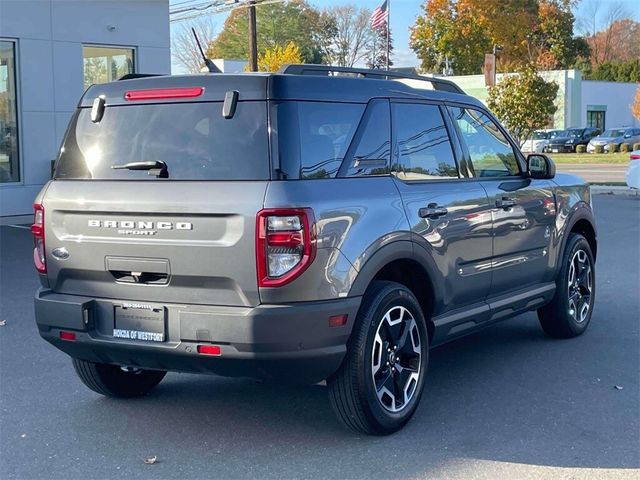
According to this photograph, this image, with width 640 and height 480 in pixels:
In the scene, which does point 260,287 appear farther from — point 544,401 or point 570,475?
point 544,401

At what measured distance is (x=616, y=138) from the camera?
49.5 meters

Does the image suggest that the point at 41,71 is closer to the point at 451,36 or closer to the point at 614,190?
the point at 614,190

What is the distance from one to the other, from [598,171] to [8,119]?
23236 millimetres

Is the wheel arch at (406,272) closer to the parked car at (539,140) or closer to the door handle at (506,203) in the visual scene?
the door handle at (506,203)

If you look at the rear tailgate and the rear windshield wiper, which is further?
the rear windshield wiper

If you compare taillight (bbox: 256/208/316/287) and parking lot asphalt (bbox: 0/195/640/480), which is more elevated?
taillight (bbox: 256/208/316/287)

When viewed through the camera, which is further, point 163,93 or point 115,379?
point 115,379

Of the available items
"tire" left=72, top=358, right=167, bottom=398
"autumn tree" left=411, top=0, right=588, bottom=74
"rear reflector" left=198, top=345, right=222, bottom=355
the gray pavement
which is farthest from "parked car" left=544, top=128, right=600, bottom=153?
"rear reflector" left=198, top=345, right=222, bottom=355

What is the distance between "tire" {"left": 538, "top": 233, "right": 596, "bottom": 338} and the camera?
7250 millimetres

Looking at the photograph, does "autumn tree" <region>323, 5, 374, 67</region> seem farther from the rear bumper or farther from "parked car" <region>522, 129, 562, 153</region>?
the rear bumper

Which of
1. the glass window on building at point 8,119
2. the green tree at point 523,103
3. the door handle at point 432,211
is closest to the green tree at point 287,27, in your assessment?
the green tree at point 523,103

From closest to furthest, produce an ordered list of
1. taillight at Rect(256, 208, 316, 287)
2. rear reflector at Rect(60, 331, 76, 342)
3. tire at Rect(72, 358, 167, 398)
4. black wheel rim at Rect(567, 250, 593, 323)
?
taillight at Rect(256, 208, 316, 287), rear reflector at Rect(60, 331, 76, 342), tire at Rect(72, 358, 167, 398), black wheel rim at Rect(567, 250, 593, 323)

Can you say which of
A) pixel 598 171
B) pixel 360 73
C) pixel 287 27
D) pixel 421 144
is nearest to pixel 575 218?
pixel 421 144

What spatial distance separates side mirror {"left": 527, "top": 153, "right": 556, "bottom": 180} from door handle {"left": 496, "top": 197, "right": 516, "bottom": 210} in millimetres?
451
